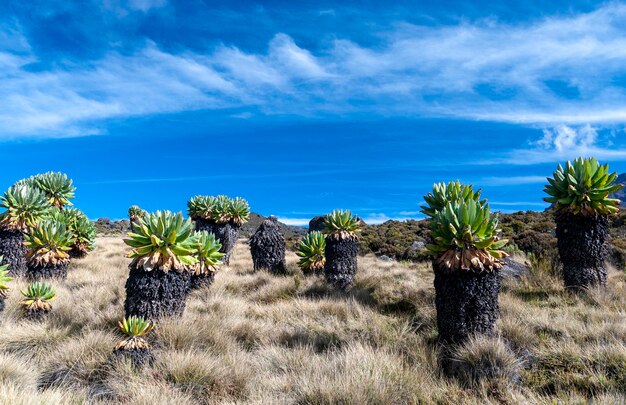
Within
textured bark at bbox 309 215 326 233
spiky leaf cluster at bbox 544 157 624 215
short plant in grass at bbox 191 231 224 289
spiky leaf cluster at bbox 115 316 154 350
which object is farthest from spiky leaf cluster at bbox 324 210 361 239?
textured bark at bbox 309 215 326 233

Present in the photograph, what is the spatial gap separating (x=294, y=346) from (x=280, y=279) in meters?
6.04

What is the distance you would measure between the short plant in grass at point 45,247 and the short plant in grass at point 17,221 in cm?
26

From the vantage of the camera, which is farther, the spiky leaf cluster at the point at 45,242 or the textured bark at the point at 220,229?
the textured bark at the point at 220,229

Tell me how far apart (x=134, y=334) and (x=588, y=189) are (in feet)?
29.4

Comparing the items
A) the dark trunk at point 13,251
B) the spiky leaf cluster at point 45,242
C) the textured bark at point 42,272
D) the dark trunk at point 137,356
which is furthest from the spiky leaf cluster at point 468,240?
the dark trunk at point 13,251

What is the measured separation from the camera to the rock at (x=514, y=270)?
1071 centimetres

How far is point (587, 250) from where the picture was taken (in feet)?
28.1

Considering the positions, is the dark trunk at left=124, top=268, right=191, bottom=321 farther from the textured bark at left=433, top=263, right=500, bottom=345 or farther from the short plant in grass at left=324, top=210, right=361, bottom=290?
the short plant in grass at left=324, top=210, right=361, bottom=290

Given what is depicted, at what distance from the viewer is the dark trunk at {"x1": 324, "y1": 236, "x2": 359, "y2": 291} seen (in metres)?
11.6

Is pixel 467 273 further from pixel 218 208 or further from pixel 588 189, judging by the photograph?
pixel 218 208

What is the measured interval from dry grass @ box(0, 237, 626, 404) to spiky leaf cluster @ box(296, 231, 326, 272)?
411 centimetres

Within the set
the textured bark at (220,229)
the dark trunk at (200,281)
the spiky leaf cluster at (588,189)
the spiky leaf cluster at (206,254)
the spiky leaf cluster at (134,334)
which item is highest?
the spiky leaf cluster at (588,189)

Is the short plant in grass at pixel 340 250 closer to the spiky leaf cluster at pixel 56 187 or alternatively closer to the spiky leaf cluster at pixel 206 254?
the spiky leaf cluster at pixel 206 254

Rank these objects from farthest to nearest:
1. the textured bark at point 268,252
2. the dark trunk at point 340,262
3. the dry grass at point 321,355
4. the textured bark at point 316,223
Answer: the textured bark at point 316,223, the textured bark at point 268,252, the dark trunk at point 340,262, the dry grass at point 321,355
